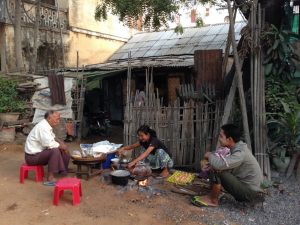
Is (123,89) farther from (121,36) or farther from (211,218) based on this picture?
(211,218)

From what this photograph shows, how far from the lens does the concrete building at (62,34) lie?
11688 mm

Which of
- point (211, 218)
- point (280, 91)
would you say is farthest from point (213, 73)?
point (211, 218)

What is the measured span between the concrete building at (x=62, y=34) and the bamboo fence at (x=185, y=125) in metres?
6.80

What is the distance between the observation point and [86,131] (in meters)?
11.0

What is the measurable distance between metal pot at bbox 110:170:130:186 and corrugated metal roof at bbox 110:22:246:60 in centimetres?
773

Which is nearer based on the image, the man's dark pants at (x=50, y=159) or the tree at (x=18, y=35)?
the man's dark pants at (x=50, y=159)

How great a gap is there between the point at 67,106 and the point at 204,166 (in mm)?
6125

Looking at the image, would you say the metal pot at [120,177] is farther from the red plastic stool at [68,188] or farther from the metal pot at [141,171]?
the red plastic stool at [68,188]

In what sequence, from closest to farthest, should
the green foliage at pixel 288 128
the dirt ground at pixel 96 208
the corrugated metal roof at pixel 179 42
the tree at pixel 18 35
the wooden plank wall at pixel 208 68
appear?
the dirt ground at pixel 96 208 < the green foliage at pixel 288 128 < the wooden plank wall at pixel 208 68 < the tree at pixel 18 35 < the corrugated metal roof at pixel 179 42

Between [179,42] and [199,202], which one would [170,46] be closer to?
[179,42]

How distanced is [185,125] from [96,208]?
2767mm

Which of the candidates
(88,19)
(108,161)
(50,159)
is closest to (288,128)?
(108,161)

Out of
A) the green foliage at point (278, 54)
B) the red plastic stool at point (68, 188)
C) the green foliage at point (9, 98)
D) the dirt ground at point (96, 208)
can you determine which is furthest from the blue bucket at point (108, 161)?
the green foliage at point (9, 98)

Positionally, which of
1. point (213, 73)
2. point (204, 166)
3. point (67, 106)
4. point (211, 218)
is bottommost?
point (211, 218)
